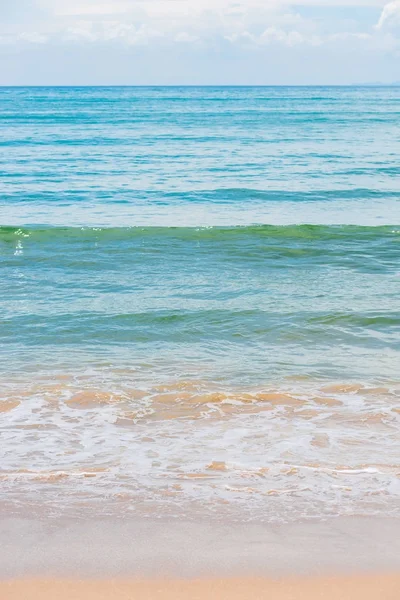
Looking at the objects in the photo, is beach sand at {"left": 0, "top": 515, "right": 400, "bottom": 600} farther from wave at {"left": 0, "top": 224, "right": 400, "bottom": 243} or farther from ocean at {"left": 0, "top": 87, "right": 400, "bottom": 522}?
wave at {"left": 0, "top": 224, "right": 400, "bottom": 243}

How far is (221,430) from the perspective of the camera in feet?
20.4

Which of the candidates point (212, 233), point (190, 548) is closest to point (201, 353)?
point (190, 548)

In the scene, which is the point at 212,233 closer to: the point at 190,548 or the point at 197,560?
the point at 190,548

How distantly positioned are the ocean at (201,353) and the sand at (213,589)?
726 mm

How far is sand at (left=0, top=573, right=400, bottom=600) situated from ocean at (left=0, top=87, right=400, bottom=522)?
28.6 inches

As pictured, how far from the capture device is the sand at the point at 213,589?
149 inches

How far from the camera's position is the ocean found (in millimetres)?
5145

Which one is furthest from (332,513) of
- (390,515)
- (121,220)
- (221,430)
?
(121,220)

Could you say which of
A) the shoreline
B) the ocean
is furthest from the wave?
the shoreline

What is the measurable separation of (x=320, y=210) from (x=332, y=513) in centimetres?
1450

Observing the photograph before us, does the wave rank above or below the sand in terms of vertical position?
above

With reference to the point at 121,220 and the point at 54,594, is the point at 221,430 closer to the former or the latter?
the point at 54,594

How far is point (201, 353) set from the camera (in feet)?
27.3

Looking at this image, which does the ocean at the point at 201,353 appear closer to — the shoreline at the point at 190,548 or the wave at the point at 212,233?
the wave at the point at 212,233
